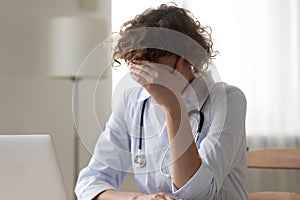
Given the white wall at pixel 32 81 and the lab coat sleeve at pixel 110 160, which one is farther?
the white wall at pixel 32 81

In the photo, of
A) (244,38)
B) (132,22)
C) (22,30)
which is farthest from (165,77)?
(244,38)

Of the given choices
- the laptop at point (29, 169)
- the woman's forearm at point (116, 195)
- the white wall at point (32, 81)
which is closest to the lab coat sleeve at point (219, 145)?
the woman's forearm at point (116, 195)

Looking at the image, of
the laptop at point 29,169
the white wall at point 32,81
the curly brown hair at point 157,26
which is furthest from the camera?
the white wall at point 32,81

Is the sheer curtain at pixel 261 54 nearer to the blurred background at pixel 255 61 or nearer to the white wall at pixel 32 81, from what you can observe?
the blurred background at pixel 255 61

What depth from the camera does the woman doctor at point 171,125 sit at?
1.19 m

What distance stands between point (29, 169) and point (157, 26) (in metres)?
0.45

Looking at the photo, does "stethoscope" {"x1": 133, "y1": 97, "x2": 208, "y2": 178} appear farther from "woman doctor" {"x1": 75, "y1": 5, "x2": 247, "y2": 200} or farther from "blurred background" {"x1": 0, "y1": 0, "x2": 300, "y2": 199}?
"blurred background" {"x1": 0, "y1": 0, "x2": 300, "y2": 199}

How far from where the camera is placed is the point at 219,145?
53.8 inches

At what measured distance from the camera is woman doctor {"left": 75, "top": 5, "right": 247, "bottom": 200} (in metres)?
1.19

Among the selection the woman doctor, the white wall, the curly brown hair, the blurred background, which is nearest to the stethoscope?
the woman doctor

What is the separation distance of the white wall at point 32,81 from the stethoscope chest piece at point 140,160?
143cm

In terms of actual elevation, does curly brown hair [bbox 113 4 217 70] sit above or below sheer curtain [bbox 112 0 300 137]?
above

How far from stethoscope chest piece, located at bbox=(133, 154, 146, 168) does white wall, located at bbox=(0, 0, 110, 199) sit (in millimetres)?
1434

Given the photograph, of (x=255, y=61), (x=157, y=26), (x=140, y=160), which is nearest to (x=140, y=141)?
(x=140, y=160)
